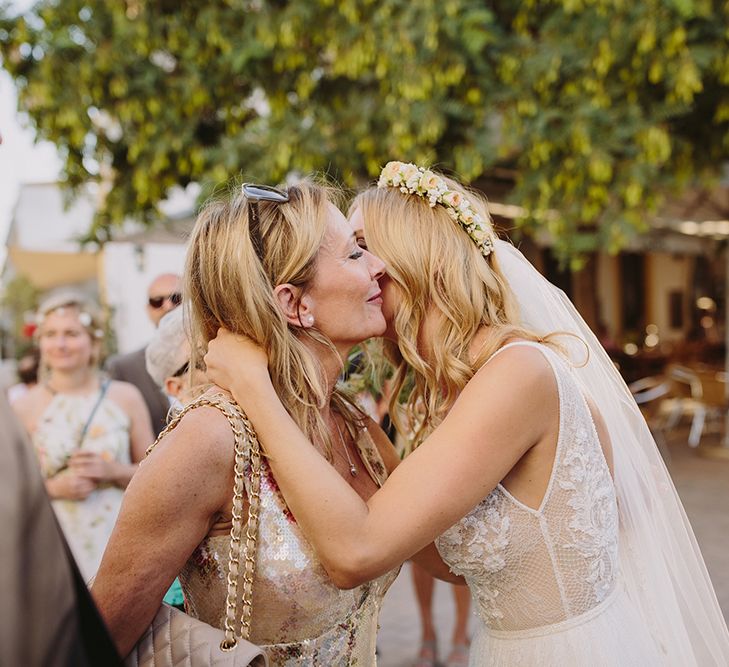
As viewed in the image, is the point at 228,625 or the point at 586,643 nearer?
the point at 228,625

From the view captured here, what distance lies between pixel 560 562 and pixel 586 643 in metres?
0.21

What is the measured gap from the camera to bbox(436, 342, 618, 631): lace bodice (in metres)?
1.82

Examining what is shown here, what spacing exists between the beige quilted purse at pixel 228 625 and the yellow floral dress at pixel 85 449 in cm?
241

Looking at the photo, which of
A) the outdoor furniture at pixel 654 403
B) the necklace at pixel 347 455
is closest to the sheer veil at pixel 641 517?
the necklace at pixel 347 455

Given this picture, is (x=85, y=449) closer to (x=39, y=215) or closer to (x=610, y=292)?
(x=39, y=215)

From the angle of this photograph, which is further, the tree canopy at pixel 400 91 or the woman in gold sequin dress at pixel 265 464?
the tree canopy at pixel 400 91

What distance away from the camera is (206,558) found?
1.57m

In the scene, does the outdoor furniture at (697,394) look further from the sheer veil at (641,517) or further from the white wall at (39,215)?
the white wall at (39,215)

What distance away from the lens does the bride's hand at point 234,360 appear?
1635 mm

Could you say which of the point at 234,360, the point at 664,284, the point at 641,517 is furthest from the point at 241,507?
the point at 664,284

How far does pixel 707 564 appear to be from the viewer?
5492mm

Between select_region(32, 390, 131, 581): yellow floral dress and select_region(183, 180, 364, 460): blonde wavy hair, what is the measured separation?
231 cm

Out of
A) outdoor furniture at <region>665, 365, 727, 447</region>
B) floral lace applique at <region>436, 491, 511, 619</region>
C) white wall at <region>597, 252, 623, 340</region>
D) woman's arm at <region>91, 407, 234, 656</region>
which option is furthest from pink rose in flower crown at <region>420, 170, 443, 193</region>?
white wall at <region>597, 252, 623, 340</region>

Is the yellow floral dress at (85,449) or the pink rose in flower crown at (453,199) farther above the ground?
the pink rose in flower crown at (453,199)
